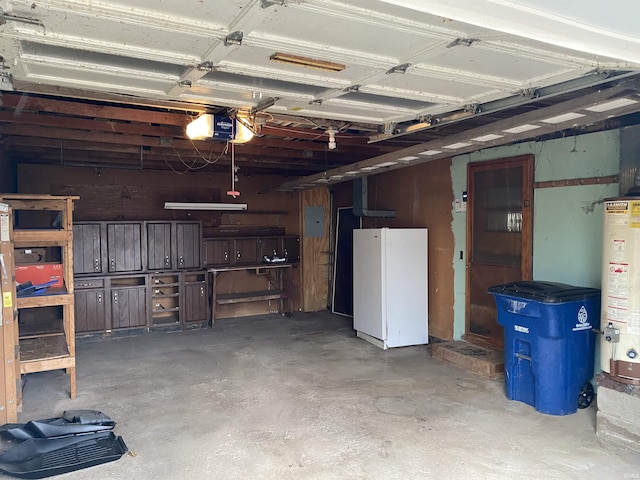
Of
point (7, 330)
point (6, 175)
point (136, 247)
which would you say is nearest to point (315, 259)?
point (136, 247)

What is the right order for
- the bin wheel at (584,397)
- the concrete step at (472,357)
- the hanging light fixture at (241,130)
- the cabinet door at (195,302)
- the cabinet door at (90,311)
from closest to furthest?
the hanging light fixture at (241,130) → the bin wheel at (584,397) → the concrete step at (472,357) → the cabinet door at (90,311) → the cabinet door at (195,302)

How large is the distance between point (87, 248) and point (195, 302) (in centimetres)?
156

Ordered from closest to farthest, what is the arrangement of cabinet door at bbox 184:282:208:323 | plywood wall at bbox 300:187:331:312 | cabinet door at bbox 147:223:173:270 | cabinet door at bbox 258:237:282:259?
cabinet door at bbox 147:223:173:270, cabinet door at bbox 184:282:208:323, cabinet door at bbox 258:237:282:259, plywood wall at bbox 300:187:331:312

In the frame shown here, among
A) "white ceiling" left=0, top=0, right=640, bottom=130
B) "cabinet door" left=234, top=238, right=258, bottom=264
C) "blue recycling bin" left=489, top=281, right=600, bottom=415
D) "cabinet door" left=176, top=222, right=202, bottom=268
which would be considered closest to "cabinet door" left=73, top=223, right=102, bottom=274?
"cabinet door" left=176, top=222, right=202, bottom=268

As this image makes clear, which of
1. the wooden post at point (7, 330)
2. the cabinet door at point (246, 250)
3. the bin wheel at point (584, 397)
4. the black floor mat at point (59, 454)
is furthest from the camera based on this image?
the cabinet door at point (246, 250)

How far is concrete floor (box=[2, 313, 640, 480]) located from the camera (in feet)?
8.84

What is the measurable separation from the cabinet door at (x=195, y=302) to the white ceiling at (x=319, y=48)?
4.01 m

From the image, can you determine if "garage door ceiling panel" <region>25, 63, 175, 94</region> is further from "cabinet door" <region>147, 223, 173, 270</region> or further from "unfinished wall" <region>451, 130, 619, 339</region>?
"cabinet door" <region>147, 223, 173, 270</region>

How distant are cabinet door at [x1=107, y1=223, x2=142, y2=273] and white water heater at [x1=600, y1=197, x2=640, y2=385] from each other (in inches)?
210

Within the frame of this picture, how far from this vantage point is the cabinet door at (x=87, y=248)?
578cm

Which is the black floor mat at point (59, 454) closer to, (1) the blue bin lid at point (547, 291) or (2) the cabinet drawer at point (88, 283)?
(1) the blue bin lid at point (547, 291)

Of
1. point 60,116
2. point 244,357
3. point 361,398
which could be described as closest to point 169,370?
point 244,357

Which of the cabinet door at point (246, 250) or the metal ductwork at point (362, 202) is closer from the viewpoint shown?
the metal ductwork at point (362, 202)

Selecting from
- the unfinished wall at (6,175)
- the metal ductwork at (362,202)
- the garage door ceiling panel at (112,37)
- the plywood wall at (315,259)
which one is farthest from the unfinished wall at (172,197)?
the garage door ceiling panel at (112,37)
